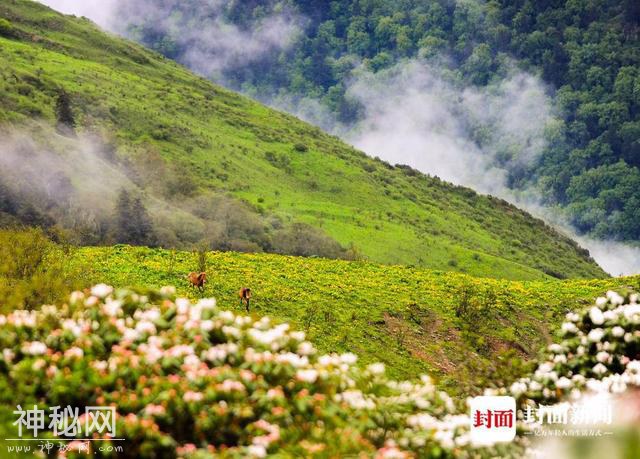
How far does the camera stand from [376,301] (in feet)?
111

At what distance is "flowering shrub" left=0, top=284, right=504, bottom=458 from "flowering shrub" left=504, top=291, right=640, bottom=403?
1.85m

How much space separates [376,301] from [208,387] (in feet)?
78.1

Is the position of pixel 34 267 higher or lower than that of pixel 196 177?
lower

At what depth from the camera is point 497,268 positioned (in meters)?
96.7

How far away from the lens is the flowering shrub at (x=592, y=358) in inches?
492

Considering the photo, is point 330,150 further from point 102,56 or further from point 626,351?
point 626,351

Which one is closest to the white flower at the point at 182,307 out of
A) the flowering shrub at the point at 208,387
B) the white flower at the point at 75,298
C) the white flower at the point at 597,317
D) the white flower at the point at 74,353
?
the flowering shrub at the point at 208,387

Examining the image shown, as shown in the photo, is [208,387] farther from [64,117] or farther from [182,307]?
[64,117]

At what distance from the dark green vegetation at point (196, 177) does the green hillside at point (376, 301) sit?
30.2ft

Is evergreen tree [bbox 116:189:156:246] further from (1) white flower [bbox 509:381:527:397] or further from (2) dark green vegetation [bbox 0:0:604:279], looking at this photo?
(1) white flower [bbox 509:381:527:397]

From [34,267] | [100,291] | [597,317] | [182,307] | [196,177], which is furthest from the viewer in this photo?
[196,177]

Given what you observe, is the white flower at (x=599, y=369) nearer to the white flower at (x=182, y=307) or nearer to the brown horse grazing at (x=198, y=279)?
the white flower at (x=182, y=307)

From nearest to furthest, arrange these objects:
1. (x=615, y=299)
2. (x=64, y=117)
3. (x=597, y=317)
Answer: (x=597, y=317)
(x=615, y=299)
(x=64, y=117)

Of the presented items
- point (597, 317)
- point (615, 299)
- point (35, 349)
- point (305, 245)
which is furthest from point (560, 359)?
point (305, 245)
